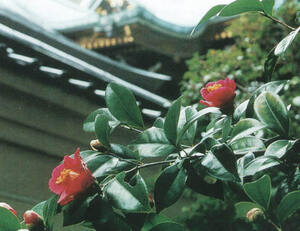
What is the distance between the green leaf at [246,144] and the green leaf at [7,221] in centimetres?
33

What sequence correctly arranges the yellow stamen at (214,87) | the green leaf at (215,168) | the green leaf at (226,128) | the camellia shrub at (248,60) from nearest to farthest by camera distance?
the green leaf at (215,168), the green leaf at (226,128), the yellow stamen at (214,87), the camellia shrub at (248,60)

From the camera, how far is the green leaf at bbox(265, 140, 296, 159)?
64cm

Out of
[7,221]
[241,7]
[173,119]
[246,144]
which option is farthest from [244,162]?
[7,221]

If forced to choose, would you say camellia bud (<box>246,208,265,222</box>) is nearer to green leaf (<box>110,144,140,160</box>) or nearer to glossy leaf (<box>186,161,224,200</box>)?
glossy leaf (<box>186,161,224,200</box>)

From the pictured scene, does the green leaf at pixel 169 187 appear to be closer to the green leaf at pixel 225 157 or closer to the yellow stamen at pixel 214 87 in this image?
the green leaf at pixel 225 157

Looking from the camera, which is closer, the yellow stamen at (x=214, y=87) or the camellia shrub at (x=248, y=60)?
the yellow stamen at (x=214, y=87)

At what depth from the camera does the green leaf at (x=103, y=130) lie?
68cm

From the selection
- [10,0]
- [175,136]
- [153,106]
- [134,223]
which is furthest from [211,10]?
[10,0]

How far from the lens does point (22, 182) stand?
183 cm

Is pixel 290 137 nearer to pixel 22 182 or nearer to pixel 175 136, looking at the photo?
pixel 175 136

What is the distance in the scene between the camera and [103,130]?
0.68 metres

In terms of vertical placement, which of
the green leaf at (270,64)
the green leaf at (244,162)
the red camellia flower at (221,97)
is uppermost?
the green leaf at (270,64)

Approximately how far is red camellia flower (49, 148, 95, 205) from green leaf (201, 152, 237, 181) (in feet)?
0.52

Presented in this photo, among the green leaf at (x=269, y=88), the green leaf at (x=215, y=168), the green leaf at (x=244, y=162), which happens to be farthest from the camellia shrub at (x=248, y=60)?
the green leaf at (x=215, y=168)
